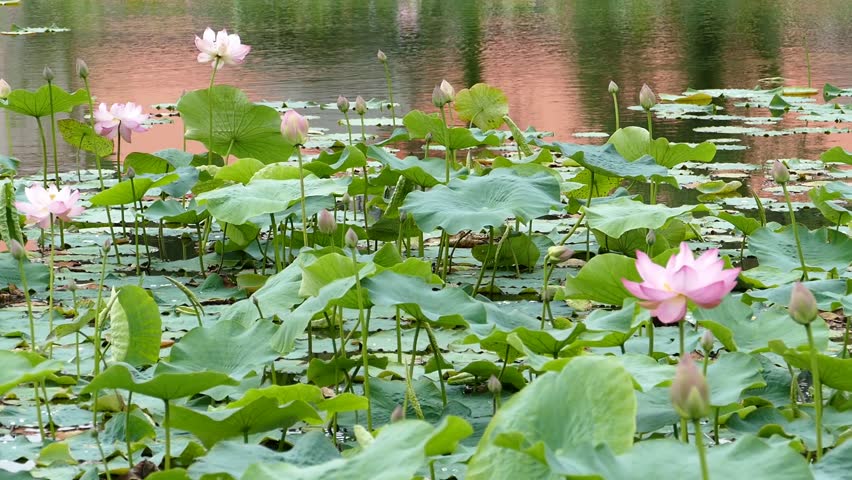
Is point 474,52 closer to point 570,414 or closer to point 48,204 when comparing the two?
point 48,204

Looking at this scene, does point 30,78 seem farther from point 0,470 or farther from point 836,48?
point 0,470

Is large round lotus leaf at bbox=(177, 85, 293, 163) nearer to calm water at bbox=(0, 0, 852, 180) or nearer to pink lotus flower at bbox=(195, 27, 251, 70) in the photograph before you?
pink lotus flower at bbox=(195, 27, 251, 70)

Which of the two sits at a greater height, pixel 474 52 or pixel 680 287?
pixel 680 287

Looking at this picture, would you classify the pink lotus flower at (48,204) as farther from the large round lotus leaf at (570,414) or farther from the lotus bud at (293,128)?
the large round lotus leaf at (570,414)

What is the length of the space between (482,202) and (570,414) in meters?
1.06

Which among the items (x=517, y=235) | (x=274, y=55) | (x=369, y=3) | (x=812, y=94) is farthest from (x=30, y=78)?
(x=369, y=3)

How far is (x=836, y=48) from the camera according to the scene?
305 inches

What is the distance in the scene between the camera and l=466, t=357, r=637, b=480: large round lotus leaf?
1048 millimetres

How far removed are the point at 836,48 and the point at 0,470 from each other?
7.37 metres

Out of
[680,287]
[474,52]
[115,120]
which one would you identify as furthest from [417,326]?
[474,52]

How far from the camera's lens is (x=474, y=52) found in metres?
8.00

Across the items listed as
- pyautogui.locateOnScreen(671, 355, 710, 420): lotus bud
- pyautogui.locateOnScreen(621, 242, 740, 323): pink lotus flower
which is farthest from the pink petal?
pyautogui.locateOnScreen(671, 355, 710, 420): lotus bud

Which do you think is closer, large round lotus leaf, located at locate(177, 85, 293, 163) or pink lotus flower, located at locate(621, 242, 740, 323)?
pink lotus flower, located at locate(621, 242, 740, 323)

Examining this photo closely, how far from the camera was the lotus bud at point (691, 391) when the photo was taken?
862 millimetres
